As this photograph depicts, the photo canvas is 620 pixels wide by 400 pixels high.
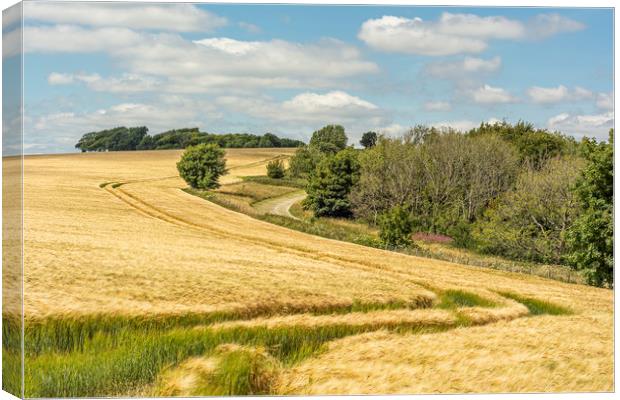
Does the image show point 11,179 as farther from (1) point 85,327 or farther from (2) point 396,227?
(2) point 396,227

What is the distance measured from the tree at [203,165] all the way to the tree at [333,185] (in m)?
1.64

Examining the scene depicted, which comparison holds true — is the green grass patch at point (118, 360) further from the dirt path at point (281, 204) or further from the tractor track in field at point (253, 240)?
the dirt path at point (281, 204)

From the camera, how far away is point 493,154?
1356cm

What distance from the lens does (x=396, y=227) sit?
471 inches

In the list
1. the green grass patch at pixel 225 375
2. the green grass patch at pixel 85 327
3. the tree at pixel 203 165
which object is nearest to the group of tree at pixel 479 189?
the tree at pixel 203 165

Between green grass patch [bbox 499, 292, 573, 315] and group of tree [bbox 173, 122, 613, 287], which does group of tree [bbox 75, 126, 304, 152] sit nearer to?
group of tree [bbox 173, 122, 613, 287]

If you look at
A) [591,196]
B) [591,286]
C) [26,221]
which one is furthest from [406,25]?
[26,221]

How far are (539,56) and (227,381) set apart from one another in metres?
6.46

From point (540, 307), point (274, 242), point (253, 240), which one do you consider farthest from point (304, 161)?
point (540, 307)

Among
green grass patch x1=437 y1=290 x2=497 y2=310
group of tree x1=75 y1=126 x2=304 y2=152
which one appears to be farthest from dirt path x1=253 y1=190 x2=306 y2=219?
green grass patch x1=437 y1=290 x2=497 y2=310

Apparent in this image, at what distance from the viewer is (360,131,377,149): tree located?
10907 mm

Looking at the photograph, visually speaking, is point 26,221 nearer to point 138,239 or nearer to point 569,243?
point 138,239

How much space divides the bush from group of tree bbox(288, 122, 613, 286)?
19mm

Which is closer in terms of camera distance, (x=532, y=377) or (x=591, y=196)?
(x=532, y=377)
